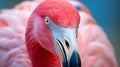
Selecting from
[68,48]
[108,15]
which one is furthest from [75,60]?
[108,15]

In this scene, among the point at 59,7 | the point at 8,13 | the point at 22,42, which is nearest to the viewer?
the point at 59,7

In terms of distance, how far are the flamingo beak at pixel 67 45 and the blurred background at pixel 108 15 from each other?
1.35 ft

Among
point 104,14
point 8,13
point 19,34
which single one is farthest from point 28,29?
point 104,14

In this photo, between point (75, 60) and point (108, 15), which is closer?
point (75, 60)

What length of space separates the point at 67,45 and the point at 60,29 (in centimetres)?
4

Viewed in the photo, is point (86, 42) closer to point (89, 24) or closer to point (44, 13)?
point (89, 24)

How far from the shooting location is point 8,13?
1.07 m

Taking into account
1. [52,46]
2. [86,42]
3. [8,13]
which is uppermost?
[8,13]

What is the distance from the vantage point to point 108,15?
113 cm

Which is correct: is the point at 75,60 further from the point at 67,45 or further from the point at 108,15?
the point at 108,15

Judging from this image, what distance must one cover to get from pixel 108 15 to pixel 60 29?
0.46m

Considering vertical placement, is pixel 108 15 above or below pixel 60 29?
above

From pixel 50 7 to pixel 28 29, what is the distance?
0.11 meters

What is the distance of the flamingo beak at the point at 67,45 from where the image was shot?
27.5 inches
